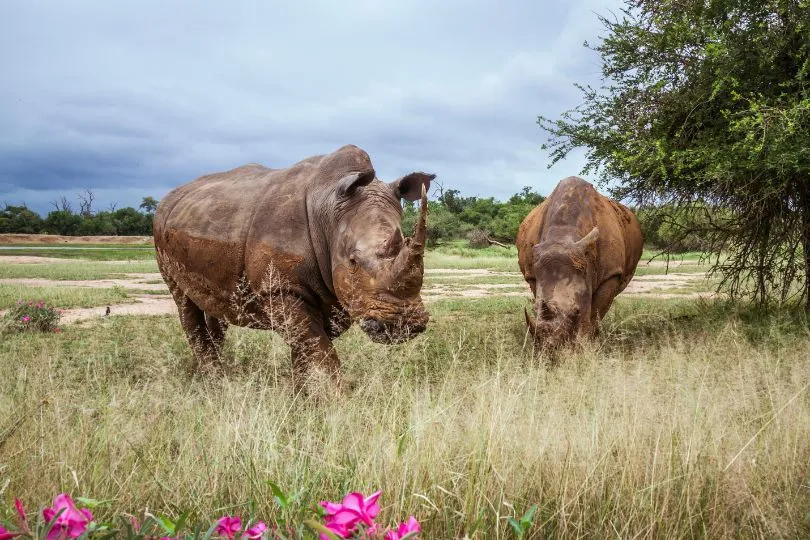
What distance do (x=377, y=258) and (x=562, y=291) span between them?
268 cm

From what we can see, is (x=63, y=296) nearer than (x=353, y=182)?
No

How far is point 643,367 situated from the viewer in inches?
228

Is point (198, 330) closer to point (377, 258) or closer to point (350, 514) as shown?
point (377, 258)

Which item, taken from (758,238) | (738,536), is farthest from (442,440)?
(758,238)

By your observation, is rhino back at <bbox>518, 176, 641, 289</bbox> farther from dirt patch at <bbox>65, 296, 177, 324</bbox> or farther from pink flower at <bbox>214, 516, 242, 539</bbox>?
dirt patch at <bbox>65, 296, 177, 324</bbox>

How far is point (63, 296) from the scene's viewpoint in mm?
14555

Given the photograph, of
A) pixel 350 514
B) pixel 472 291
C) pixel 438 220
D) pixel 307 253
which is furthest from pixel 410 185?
pixel 438 220

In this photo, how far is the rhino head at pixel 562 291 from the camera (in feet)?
21.6

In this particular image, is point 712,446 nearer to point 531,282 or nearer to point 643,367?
point 643,367

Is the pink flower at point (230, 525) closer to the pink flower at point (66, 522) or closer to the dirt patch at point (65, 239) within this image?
the pink flower at point (66, 522)

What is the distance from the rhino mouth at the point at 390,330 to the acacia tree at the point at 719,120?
499 cm

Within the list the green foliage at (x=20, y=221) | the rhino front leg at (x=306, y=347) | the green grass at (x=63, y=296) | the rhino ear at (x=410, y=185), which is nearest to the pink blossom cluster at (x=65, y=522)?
the rhino front leg at (x=306, y=347)

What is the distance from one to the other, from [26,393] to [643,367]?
4.59 meters

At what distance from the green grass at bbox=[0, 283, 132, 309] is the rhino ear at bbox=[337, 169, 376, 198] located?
30.8 ft
